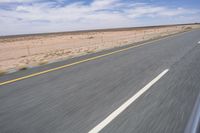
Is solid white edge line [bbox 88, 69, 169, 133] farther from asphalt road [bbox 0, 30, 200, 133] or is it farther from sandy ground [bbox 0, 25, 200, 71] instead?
sandy ground [bbox 0, 25, 200, 71]

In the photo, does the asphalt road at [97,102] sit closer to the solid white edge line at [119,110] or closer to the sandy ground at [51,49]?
the solid white edge line at [119,110]

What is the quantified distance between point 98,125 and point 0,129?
1.79 meters

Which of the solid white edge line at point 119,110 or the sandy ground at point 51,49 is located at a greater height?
the solid white edge line at point 119,110

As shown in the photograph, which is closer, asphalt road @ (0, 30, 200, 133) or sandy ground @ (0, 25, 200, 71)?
asphalt road @ (0, 30, 200, 133)

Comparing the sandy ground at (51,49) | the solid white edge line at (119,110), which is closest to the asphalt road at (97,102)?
the solid white edge line at (119,110)

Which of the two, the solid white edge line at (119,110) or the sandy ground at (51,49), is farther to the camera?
the sandy ground at (51,49)

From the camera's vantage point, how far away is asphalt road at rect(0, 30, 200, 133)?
12.2 feet

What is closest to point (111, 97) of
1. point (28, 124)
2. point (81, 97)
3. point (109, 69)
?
point (81, 97)

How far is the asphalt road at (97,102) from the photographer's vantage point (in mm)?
3711

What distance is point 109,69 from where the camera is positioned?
8.61m

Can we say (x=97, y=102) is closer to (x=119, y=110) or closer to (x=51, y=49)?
(x=119, y=110)

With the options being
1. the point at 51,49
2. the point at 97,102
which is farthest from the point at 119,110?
the point at 51,49

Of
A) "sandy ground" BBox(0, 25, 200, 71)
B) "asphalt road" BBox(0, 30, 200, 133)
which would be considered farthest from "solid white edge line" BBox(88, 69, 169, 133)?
"sandy ground" BBox(0, 25, 200, 71)

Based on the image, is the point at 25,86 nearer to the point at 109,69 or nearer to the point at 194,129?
the point at 109,69
